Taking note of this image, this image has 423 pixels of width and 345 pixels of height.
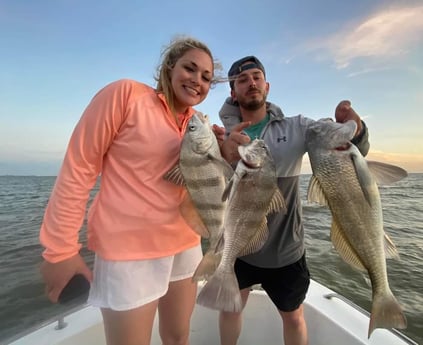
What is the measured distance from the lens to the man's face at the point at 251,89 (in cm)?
271

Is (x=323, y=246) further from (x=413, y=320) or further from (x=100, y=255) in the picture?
(x=100, y=255)

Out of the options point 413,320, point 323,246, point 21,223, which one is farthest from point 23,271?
point 413,320

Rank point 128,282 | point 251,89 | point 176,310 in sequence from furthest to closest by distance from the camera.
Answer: point 251,89
point 176,310
point 128,282

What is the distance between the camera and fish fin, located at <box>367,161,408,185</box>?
1809 millimetres

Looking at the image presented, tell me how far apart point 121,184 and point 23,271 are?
726 cm

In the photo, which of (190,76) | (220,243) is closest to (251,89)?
(190,76)

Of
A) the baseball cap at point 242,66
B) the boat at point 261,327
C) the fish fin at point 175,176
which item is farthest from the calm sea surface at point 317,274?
the baseball cap at point 242,66

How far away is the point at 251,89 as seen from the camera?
2707 mm

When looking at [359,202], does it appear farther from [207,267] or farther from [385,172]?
[207,267]

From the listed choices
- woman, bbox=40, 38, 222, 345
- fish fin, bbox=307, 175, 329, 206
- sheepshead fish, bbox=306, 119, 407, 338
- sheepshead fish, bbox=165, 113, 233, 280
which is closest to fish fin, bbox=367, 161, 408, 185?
sheepshead fish, bbox=306, 119, 407, 338

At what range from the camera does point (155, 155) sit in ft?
6.11

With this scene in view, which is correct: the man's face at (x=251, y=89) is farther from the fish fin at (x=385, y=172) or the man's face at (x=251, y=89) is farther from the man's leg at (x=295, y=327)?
the man's leg at (x=295, y=327)

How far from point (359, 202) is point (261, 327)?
96.9 inches

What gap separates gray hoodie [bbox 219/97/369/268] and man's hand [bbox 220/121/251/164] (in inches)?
22.7
